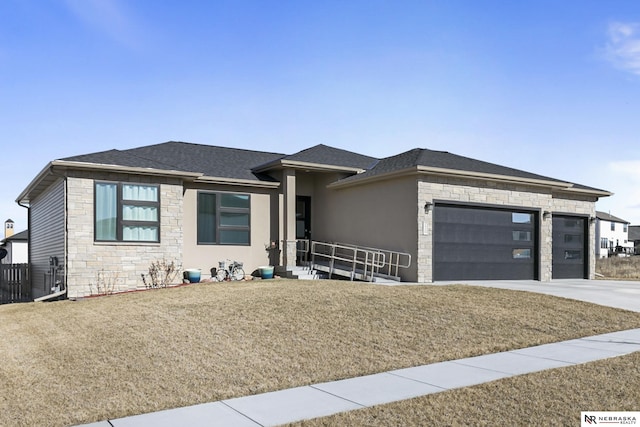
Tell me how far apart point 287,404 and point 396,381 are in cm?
157

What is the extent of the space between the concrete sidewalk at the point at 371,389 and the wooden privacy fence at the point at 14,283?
59.4 ft

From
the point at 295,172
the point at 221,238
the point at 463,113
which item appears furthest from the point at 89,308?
the point at 463,113

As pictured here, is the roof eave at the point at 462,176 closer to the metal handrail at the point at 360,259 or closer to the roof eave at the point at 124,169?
the metal handrail at the point at 360,259

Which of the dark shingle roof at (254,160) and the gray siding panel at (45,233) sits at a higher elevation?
the dark shingle roof at (254,160)

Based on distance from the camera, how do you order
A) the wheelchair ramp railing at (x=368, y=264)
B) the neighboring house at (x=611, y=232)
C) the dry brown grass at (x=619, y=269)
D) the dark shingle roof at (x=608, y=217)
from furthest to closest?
the dark shingle roof at (x=608, y=217)
the neighboring house at (x=611, y=232)
the dry brown grass at (x=619, y=269)
the wheelchair ramp railing at (x=368, y=264)

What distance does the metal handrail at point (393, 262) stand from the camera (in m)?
16.3

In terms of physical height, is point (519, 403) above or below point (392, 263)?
below

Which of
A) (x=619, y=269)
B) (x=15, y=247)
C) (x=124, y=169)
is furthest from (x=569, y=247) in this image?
(x=15, y=247)

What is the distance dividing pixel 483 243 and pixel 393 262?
309cm

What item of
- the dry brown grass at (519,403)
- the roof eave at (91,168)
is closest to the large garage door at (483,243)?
the roof eave at (91,168)

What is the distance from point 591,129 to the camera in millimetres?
15875

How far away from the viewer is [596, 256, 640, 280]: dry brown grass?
2474 centimetres

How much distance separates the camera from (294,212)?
61.6 feet

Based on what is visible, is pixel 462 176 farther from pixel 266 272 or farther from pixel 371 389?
pixel 371 389
